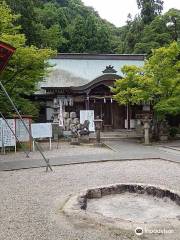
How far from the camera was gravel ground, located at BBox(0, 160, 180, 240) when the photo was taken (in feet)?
16.7

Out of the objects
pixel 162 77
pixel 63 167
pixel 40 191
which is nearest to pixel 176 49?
pixel 162 77

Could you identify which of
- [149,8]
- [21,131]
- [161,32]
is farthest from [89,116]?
[149,8]

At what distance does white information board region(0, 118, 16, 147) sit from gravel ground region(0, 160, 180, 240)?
15.3 ft

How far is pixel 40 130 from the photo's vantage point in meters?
16.3

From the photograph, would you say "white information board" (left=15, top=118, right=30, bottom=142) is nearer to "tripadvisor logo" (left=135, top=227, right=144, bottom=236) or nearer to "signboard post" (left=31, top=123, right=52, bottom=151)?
"signboard post" (left=31, top=123, right=52, bottom=151)

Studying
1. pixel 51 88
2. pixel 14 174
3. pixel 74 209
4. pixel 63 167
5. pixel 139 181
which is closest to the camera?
pixel 74 209

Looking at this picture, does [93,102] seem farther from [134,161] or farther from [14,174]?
[14,174]

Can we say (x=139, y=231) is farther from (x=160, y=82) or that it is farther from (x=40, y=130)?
(x=160, y=82)

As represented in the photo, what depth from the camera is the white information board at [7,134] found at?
48.9 ft

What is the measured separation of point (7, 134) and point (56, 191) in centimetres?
773

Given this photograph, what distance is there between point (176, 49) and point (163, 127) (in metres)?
4.47

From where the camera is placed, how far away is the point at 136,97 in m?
18.0

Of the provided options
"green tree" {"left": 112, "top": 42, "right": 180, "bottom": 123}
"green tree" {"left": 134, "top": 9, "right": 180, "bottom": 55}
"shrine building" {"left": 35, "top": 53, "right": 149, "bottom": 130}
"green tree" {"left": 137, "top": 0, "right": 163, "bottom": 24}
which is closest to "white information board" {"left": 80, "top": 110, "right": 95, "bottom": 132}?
"green tree" {"left": 112, "top": 42, "right": 180, "bottom": 123}

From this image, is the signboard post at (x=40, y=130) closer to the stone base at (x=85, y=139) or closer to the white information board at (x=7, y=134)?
the white information board at (x=7, y=134)
